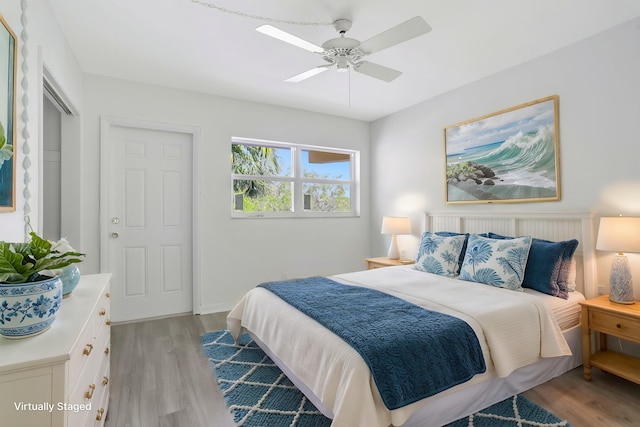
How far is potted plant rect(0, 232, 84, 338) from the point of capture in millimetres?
1031

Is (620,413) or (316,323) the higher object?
(316,323)

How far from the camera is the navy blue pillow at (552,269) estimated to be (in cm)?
244

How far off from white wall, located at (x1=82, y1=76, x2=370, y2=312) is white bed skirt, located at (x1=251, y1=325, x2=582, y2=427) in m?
1.84

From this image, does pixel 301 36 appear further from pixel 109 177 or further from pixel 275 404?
pixel 275 404

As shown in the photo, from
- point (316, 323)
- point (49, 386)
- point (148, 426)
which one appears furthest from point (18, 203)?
point (316, 323)

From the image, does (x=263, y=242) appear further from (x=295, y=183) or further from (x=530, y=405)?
(x=530, y=405)

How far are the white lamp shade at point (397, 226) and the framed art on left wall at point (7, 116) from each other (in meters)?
3.41

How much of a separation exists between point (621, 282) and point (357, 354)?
2046 millimetres

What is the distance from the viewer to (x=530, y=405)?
1.91m

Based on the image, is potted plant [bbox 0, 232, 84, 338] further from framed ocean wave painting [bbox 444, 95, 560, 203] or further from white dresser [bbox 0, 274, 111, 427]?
framed ocean wave painting [bbox 444, 95, 560, 203]

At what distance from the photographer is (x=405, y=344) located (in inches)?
62.4

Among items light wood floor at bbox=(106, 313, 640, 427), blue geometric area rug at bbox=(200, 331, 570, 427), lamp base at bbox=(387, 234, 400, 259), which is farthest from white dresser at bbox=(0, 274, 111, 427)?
lamp base at bbox=(387, 234, 400, 259)

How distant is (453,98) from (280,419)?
3.52 m

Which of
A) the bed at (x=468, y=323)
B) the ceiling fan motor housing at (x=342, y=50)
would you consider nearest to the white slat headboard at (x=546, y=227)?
the bed at (x=468, y=323)
